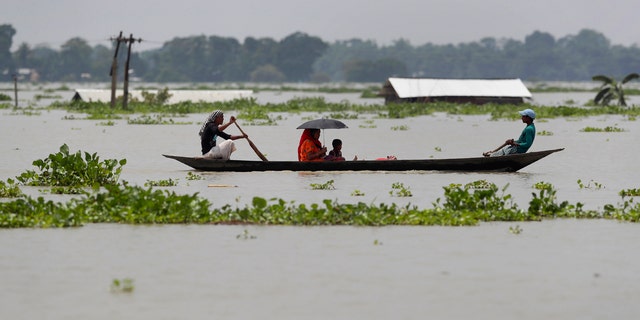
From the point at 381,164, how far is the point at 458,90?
136 ft

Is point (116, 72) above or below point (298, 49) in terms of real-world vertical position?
below

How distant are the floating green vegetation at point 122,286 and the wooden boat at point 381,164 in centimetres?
938

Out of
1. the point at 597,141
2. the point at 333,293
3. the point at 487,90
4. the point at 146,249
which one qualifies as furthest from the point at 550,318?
the point at 487,90

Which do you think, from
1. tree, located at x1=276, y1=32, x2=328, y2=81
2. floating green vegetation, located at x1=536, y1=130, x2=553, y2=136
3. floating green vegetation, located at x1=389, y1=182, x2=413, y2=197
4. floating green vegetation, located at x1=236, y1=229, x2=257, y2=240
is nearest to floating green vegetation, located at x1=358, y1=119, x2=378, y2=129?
floating green vegetation, located at x1=536, y1=130, x2=553, y2=136

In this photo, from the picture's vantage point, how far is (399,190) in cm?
1814

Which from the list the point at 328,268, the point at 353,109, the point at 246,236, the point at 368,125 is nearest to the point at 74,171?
the point at 246,236

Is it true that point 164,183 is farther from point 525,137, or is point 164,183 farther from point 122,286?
point 122,286

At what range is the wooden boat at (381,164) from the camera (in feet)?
64.8

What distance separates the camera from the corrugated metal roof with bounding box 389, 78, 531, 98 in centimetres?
6003

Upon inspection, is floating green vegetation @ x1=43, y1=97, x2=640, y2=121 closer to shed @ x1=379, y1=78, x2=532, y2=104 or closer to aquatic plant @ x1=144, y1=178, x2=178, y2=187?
shed @ x1=379, y1=78, x2=532, y2=104

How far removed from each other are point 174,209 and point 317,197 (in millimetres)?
3599

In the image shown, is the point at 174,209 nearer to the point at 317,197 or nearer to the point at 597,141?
the point at 317,197

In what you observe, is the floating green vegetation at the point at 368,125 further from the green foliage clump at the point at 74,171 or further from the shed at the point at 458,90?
the green foliage clump at the point at 74,171

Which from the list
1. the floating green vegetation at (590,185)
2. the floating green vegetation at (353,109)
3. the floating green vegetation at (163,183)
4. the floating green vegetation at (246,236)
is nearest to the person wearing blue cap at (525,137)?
the floating green vegetation at (590,185)
